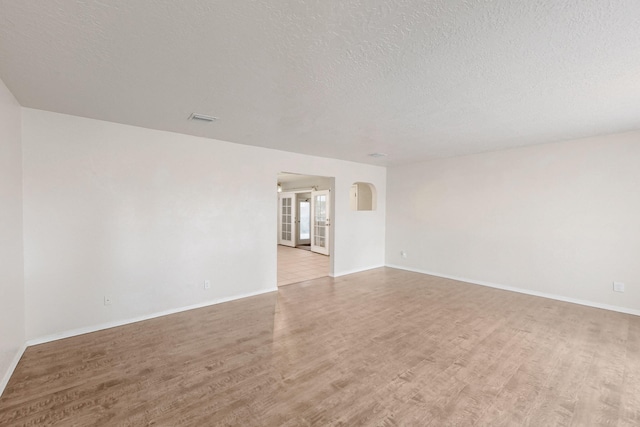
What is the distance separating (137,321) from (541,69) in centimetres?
471

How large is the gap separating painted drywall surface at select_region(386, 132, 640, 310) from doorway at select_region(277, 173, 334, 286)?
2331mm

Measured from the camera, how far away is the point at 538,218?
437 cm

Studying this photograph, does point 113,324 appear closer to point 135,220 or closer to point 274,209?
point 135,220

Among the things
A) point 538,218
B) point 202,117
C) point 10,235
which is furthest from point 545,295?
point 10,235

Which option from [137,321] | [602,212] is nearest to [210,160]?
[137,321]

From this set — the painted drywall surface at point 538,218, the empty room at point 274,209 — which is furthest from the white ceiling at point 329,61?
the painted drywall surface at point 538,218

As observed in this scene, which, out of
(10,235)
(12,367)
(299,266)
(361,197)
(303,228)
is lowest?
(299,266)

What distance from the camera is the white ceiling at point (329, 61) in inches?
55.8

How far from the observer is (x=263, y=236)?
178 inches

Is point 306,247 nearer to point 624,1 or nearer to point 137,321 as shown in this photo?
point 137,321

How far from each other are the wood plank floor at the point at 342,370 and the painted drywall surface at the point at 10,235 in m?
0.28

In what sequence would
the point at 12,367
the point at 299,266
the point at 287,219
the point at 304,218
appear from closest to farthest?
the point at 12,367, the point at 299,266, the point at 304,218, the point at 287,219

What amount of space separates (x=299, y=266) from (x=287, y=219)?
3904 mm

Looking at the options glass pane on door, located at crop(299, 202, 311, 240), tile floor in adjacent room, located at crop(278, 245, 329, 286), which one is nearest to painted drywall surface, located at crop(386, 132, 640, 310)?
tile floor in adjacent room, located at crop(278, 245, 329, 286)
